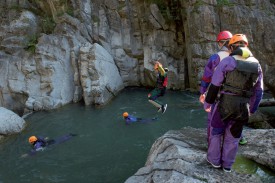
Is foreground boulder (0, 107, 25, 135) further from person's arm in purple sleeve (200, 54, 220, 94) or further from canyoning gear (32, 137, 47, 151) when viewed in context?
person's arm in purple sleeve (200, 54, 220, 94)

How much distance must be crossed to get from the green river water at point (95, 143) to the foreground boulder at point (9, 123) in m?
0.41

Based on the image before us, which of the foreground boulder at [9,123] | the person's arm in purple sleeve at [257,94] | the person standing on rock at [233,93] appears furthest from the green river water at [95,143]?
the person's arm in purple sleeve at [257,94]

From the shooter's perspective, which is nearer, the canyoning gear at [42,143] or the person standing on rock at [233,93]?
the person standing on rock at [233,93]

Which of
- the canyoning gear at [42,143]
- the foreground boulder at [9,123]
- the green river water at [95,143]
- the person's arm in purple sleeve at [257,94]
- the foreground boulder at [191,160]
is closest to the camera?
the person's arm in purple sleeve at [257,94]

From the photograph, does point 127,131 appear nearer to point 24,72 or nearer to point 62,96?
point 62,96

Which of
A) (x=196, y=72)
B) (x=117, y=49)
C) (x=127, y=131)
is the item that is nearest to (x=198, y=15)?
(x=196, y=72)

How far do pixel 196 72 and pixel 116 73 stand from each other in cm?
597

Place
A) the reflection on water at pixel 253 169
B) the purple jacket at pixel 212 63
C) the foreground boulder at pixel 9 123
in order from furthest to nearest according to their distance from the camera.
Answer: the foreground boulder at pixel 9 123, the purple jacket at pixel 212 63, the reflection on water at pixel 253 169

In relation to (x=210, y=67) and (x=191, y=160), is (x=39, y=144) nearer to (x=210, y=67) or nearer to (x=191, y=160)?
(x=191, y=160)

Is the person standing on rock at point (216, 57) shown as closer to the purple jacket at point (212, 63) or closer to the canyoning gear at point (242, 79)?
the purple jacket at point (212, 63)

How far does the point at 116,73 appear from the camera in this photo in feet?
60.2

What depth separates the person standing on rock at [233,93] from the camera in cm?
366

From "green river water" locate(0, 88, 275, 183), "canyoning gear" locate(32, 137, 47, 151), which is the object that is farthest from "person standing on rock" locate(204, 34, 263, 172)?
"canyoning gear" locate(32, 137, 47, 151)

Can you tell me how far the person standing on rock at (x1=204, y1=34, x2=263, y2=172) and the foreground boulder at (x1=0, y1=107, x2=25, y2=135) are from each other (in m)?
10.7
